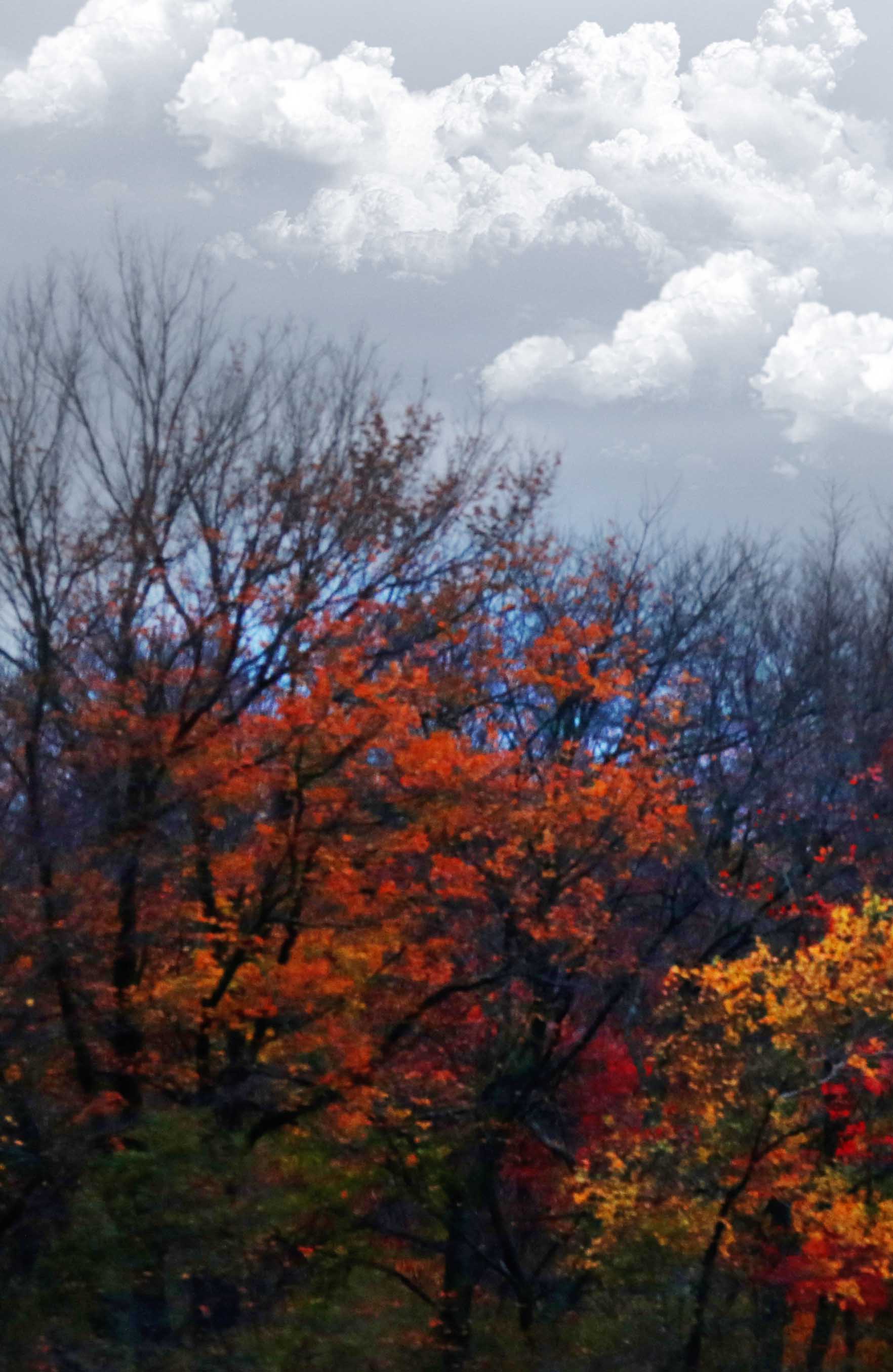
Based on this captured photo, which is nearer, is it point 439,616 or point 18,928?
point 18,928

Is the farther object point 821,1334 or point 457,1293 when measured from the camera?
point 457,1293

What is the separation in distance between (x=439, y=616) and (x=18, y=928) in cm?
771

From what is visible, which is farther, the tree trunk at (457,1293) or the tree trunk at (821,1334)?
the tree trunk at (821,1334)

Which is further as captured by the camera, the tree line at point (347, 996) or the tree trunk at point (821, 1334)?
the tree trunk at point (821, 1334)

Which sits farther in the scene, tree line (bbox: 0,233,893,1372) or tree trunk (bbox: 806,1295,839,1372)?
tree trunk (bbox: 806,1295,839,1372)

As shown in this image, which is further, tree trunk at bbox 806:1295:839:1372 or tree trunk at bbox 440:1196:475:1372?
tree trunk at bbox 806:1295:839:1372

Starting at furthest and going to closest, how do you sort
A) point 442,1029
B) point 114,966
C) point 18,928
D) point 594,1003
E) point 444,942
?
point 594,1003
point 442,1029
point 444,942
point 114,966
point 18,928

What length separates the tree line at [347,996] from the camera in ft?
42.5

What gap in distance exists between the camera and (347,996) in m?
17.4

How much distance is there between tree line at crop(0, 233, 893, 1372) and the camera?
1296 centimetres

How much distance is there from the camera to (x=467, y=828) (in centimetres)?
1861

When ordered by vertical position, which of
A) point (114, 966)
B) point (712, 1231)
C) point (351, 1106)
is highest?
point (114, 966)

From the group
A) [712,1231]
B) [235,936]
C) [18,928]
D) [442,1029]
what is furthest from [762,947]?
[18,928]

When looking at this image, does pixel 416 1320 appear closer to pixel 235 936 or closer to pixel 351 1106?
pixel 351 1106
